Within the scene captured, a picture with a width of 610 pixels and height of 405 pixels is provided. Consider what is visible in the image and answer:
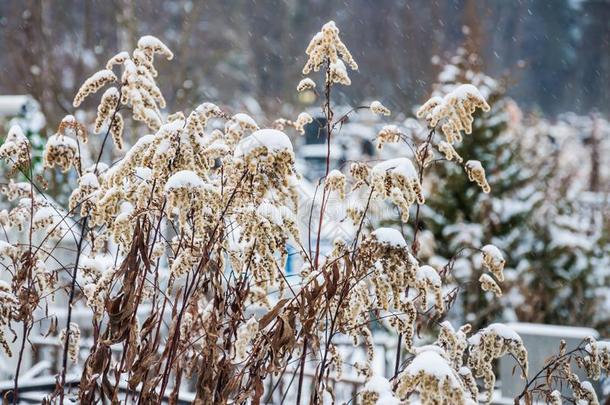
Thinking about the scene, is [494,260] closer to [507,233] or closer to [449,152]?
[449,152]

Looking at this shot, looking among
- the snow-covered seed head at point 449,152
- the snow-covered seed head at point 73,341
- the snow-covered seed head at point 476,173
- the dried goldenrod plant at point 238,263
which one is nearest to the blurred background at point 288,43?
the snow-covered seed head at point 73,341

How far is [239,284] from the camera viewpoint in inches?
99.0

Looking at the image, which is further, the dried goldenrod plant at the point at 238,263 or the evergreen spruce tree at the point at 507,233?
the evergreen spruce tree at the point at 507,233

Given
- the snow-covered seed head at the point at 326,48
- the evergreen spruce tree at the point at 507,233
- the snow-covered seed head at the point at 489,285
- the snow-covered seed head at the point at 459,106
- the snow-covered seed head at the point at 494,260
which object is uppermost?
the evergreen spruce tree at the point at 507,233

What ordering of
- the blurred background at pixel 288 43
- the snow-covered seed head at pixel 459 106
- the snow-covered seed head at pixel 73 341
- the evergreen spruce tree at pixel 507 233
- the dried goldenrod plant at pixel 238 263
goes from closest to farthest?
the dried goldenrod plant at pixel 238 263, the snow-covered seed head at pixel 459 106, the snow-covered seed head at pixel 73 341, the evergreen spruce tree at pixel 507 233, the blurred background at pixel 288 43

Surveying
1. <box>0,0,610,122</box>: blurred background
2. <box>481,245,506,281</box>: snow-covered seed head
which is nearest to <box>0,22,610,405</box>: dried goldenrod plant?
<box>481,245,506,281</box>: snow-covered seed head

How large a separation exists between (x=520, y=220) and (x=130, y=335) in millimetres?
6923

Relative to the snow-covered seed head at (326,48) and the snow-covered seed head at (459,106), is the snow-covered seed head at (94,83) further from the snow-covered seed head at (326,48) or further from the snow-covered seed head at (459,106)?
the snow-covered seed head at (459,106)

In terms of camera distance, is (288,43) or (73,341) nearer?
(73,341)

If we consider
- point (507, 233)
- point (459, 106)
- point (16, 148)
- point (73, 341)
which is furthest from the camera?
point (507, 233)

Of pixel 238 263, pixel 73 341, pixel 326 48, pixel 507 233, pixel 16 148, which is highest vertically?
pixel 507 233

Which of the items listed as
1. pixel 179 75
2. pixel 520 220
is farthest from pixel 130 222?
pixel 179 75

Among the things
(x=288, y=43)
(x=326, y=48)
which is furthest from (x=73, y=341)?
(x=288, y=43)

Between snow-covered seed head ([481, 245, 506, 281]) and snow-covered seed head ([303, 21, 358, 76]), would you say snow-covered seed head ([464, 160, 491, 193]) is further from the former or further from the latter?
snow-covered seed head ([303, 21, 358, 76])
